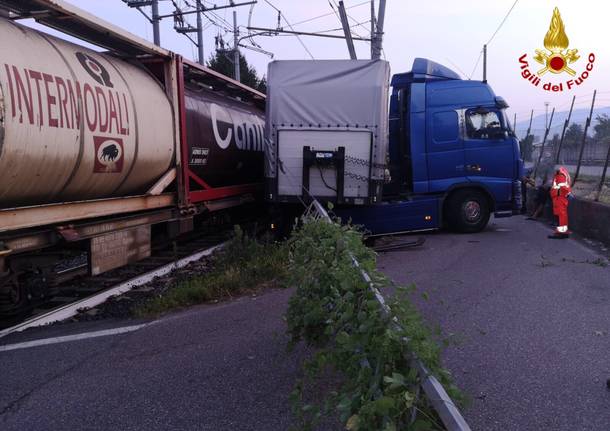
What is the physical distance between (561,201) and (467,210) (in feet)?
6.12

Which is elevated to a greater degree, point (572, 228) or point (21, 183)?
point (21, 183)

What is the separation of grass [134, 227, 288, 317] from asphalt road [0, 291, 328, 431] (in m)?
0.65

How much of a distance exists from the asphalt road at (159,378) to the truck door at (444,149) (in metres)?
6.72

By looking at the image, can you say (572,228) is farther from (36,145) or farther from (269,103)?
(36,145)

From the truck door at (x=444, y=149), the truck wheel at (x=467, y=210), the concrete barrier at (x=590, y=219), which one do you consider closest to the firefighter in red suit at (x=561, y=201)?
the concrete barrier at (x=590, y=219)

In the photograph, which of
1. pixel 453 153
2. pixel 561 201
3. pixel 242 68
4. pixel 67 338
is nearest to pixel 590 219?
pixel 561 201

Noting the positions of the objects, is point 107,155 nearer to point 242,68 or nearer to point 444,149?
point 444,149

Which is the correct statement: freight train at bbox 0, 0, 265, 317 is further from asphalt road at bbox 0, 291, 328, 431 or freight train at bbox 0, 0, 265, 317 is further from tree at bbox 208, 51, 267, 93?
tree at bbox 208, 51, 267, 93

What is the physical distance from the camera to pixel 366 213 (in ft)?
36.9

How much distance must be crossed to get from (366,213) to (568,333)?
607 centimetres

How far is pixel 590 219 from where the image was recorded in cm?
1180

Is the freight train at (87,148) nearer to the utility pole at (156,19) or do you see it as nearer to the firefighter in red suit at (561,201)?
the firefighter in red suit at (561,201)

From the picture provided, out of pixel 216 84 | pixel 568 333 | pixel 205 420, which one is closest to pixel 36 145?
pixel 205 420

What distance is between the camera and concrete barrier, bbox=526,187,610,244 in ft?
36.0
